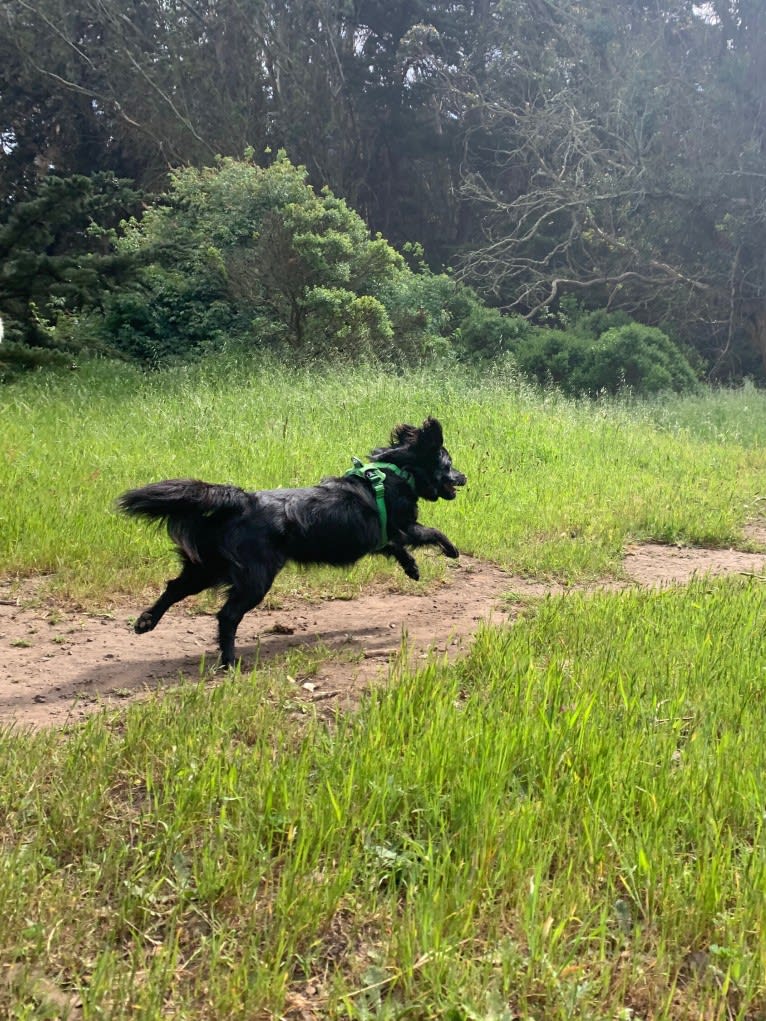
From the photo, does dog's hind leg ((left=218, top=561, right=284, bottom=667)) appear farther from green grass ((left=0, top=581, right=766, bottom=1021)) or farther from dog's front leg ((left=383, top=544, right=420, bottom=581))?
dog's front leg ((left=383, top=544, right=420, bottom=581))

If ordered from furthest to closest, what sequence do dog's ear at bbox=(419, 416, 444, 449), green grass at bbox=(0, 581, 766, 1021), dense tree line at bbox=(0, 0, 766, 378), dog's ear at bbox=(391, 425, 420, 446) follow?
dense tree line at bbox=(0, 0, 766, 378) → dog's ear at bbox=(391, 425, 420, 446) → dog's ear at bbox=(419, 416, 444, 449) → green grass at bbox=(0, 581, 766, 1021)

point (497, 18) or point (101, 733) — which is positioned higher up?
point (497, 18)

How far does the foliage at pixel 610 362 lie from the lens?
19203 mm

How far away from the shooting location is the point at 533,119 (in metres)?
23.4

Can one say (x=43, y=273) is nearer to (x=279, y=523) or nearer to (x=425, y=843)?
(x=279, y=523)

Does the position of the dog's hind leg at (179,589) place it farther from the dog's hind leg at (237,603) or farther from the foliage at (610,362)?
the foliage at (610,362)

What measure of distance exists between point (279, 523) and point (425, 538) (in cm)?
122

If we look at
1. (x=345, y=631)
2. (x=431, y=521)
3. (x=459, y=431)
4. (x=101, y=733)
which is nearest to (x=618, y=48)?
(x=459, y=431)

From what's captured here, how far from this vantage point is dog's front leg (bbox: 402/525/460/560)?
5496 mm

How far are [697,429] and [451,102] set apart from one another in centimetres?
1801

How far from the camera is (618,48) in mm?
24047

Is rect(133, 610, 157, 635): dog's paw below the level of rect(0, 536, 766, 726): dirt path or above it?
above

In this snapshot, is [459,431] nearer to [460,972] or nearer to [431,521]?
[431,521]

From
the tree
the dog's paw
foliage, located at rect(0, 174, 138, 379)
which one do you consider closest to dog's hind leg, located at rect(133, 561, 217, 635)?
the dog's paw
